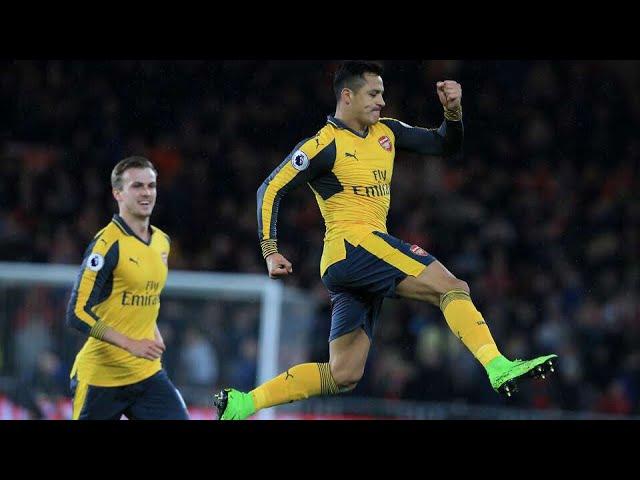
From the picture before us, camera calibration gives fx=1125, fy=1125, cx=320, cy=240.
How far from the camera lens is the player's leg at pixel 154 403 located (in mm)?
6797

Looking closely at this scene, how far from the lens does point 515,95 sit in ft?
51.5

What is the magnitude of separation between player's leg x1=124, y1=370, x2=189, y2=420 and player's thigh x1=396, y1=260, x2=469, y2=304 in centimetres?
168

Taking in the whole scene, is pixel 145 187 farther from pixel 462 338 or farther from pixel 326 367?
pixel 462 338

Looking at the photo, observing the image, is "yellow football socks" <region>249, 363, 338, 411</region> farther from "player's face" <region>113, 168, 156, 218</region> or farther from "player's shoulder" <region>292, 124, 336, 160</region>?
"player's face" <region>113, 168, 156, 218</region>

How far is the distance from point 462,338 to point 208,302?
6.27 m

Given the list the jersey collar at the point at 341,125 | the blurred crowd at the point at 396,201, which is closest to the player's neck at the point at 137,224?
the jersey collar at the point at 341,125

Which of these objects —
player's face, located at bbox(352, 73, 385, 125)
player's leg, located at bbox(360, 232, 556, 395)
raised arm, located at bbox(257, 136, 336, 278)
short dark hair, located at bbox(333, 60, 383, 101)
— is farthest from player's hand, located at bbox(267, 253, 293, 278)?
short dark hair, located at bbox(333, 60, 383, 101)

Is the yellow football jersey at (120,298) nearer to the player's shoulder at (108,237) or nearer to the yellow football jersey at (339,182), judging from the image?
the player's shoulder at (108,237)

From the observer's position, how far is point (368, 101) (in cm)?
635

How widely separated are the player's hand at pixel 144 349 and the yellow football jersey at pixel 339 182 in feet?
2.91

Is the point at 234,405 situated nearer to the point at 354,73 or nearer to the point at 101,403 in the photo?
the point at 101,403

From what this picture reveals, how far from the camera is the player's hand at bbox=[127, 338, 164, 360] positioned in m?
6.37

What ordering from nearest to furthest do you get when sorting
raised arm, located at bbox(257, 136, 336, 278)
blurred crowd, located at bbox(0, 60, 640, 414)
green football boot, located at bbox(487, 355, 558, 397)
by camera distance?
green football boot, located at bbox(487, 355, 558, 397), raised arm, located at bbox(257, 136, 336, 278), blurred crowd, located at bbox(0, 60, 640, 414)
